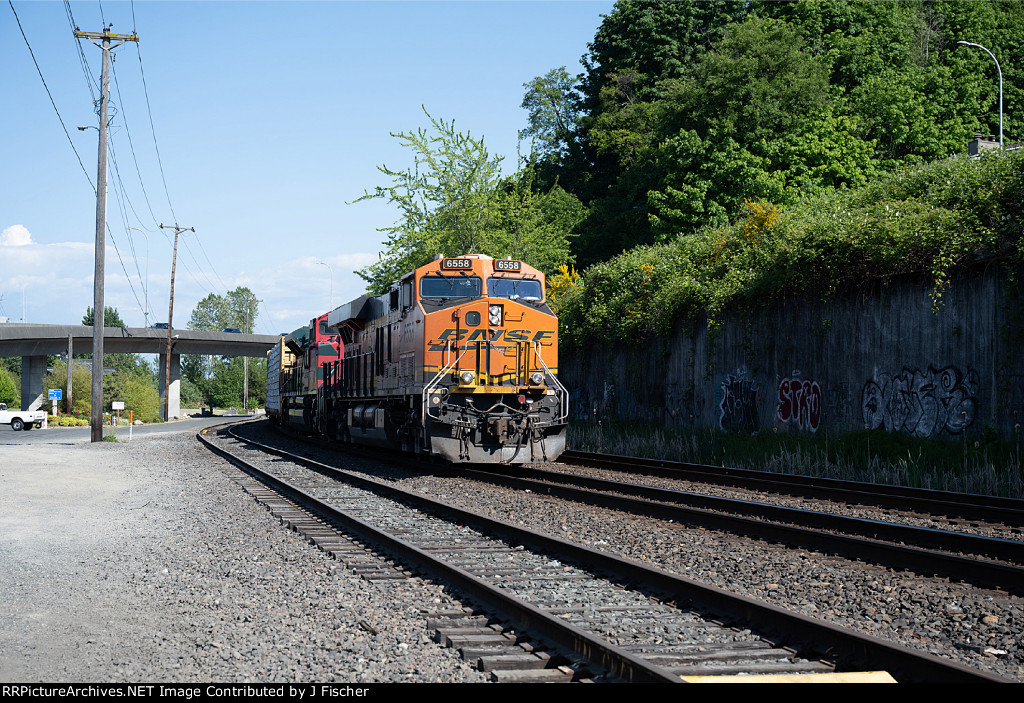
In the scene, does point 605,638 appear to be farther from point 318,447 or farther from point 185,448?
point 185,448

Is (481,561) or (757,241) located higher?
(757,241)

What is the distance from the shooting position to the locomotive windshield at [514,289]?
16.5 meters

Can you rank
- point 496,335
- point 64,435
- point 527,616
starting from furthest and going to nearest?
point 64,435, point 496,335, point 527,616

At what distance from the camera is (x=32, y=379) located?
69750 mm

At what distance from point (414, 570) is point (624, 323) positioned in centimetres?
1840

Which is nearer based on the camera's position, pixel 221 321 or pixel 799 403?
pixel 799 403

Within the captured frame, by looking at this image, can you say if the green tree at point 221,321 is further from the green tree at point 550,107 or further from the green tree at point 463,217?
the green tree at point 463,217

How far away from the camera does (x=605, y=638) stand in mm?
5289

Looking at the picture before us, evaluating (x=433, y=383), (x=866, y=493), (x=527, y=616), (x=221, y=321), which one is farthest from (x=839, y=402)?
(x=221, y=321)

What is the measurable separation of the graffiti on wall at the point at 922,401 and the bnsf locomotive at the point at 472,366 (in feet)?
19.9

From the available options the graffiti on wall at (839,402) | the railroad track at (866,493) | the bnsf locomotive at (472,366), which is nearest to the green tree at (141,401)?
the bnsf locomotive at (472,366)

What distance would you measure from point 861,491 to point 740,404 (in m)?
8.22

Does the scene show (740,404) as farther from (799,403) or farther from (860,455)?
(860,455)

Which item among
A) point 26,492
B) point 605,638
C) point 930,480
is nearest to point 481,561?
point 605,638
